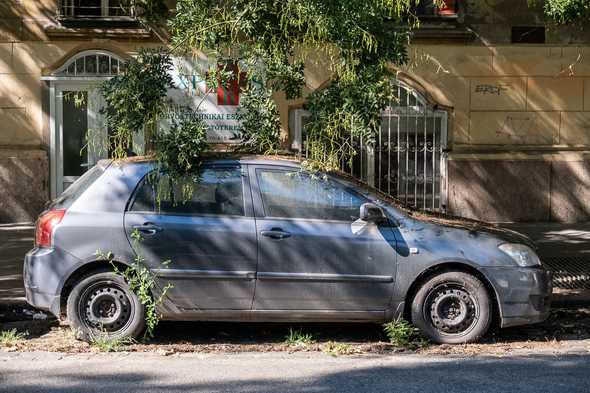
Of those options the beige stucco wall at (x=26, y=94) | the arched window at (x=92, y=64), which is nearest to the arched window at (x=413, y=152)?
the beige stucco wall at (x=26, y=94)

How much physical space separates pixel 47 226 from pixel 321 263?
2.28 meters

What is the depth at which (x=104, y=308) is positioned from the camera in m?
7.20

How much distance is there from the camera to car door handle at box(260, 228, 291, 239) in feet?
23.4

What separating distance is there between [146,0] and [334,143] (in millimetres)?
3609

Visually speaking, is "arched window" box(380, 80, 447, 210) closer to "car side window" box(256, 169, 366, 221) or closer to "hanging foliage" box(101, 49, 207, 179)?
"hanging foliage" box(101, 49, 207, 179)

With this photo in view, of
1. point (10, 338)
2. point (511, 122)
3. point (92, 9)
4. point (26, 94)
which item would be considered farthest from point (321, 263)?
point (92, 9)

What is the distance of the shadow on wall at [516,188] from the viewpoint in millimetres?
14469

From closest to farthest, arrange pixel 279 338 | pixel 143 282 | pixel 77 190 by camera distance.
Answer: pixel 143 282 < pixel 77 190 < pixel 279 338

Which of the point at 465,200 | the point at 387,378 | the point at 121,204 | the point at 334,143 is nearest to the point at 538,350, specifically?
the point at 387,378

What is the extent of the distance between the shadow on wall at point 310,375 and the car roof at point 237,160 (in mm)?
1644

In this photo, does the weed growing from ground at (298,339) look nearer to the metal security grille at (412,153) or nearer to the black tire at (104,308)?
the black tire at (104,308)

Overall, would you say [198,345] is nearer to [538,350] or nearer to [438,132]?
[538,350]

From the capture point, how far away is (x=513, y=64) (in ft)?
47.4

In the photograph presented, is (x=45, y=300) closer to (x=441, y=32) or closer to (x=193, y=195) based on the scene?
(x=193, y=195)
